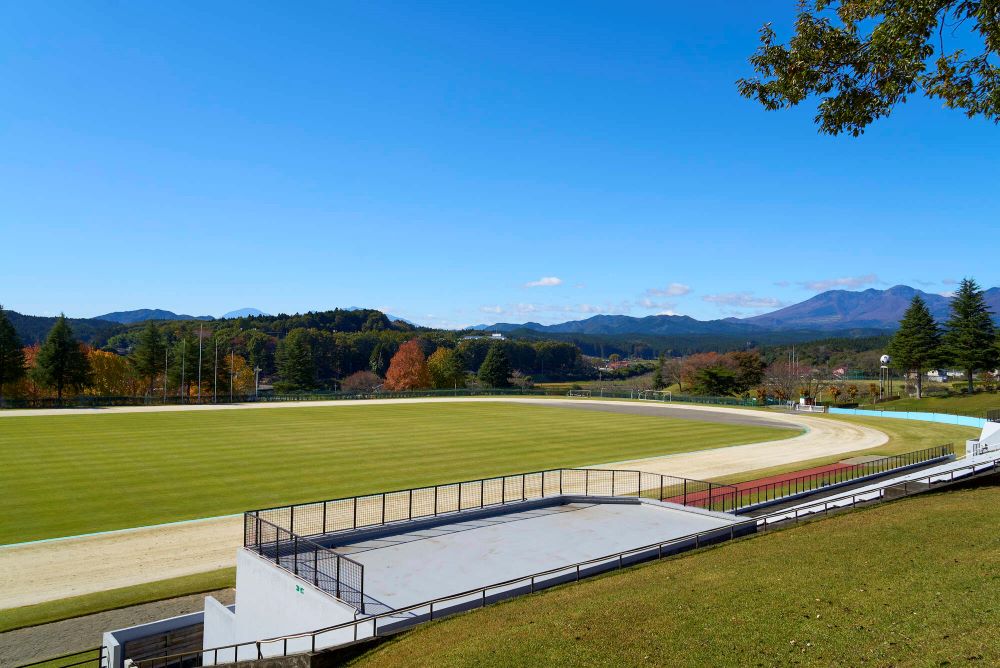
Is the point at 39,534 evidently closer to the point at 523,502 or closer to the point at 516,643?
the point at 523,502

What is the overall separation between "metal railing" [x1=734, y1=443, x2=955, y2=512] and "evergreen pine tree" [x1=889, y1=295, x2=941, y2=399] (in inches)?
2402

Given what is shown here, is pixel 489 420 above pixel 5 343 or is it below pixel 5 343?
below

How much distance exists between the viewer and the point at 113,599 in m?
17.2

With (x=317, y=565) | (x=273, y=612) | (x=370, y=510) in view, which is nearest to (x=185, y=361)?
A: (x=370, y=510)

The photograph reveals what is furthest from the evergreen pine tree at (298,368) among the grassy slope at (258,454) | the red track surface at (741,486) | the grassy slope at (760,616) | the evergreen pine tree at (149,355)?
the grassy slope at (760,616)

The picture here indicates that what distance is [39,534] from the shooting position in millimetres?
22562

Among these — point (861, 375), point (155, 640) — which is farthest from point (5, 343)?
point (861, 375)

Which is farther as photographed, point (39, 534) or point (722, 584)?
point (39, 534)

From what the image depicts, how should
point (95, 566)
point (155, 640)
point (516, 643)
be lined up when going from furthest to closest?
point (95, 566) < point (155, 640) < point (516, 643)

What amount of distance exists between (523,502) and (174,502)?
15570 mm

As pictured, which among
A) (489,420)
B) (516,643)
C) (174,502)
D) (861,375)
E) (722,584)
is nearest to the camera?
(516,643)

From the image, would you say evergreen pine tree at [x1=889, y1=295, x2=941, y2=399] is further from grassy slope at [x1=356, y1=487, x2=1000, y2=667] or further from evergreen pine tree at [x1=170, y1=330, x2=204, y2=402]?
evergreen pine tree at [x1=170, y1=330, x2=204, y2=402]

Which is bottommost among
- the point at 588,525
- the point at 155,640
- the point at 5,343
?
the point at 155,640

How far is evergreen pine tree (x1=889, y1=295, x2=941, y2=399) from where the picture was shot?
9438cm
